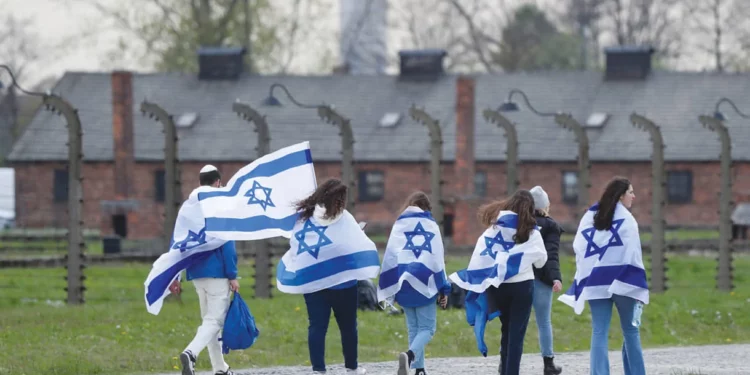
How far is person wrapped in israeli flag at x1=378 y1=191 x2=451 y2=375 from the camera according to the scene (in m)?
14.5

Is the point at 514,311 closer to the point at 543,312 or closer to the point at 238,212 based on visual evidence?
the point at 543,312

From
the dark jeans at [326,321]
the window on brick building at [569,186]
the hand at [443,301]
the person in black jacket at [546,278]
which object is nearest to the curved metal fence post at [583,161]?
the person in black jacket at [546,278]

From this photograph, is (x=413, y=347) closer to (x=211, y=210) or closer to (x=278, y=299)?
(x=211, y=210)

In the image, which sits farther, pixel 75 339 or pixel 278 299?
pixel 278 299

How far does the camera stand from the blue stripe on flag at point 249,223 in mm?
14516

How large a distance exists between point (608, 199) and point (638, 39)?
194 feet

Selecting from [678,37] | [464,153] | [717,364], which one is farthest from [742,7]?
[717,364]

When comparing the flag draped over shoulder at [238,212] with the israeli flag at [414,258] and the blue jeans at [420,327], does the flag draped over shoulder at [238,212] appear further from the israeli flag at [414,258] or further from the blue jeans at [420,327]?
the blue jeans at [420,327]

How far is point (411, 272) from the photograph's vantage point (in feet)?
47.4

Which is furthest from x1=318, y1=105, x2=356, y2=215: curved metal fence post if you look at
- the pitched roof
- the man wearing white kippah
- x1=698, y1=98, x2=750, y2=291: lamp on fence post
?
the pitched roof

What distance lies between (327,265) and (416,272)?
35.7 inches

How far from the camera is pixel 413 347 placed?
14297mm

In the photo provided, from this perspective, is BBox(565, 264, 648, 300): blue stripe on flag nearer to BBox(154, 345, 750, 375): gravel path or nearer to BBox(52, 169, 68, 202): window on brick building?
BBox(154, 345, 750, 375): gravel path

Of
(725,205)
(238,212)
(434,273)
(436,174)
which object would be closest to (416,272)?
(434,273)
